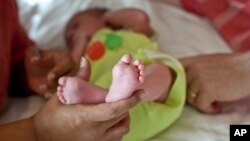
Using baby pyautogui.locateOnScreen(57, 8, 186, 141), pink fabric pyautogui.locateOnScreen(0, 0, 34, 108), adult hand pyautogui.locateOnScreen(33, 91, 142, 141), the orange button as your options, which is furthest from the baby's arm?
adult hand pyautogui.locateOnScreen(33, 91, 142, 141)

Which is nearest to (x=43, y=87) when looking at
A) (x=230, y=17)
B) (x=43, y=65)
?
(x=43, y=65)

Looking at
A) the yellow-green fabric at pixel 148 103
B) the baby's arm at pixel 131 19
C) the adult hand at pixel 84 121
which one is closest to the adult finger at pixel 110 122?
the adult hand at pixel 84 121

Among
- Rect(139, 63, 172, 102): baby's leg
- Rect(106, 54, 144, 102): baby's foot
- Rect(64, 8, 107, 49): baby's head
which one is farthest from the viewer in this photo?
Rect(64, 8, 107, 49): baby's head

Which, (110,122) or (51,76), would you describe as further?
(51,76)

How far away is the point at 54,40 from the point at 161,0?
295 mm

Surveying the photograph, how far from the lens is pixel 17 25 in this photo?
3.43 ft

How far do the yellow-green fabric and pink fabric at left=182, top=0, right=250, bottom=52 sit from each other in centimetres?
20

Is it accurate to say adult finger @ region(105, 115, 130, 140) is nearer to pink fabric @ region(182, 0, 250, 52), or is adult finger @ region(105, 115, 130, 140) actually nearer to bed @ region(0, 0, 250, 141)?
bed @ region(0, 0, 250, 141)

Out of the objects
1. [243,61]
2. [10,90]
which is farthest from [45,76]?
[243,61]

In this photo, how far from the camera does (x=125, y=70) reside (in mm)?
704

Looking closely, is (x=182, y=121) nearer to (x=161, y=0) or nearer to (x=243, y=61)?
(x=243, y=61)

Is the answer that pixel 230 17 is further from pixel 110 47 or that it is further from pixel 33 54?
pixel 33 54

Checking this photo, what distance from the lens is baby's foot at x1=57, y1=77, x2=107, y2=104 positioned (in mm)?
755

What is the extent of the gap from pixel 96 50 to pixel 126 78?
1.27 feet
